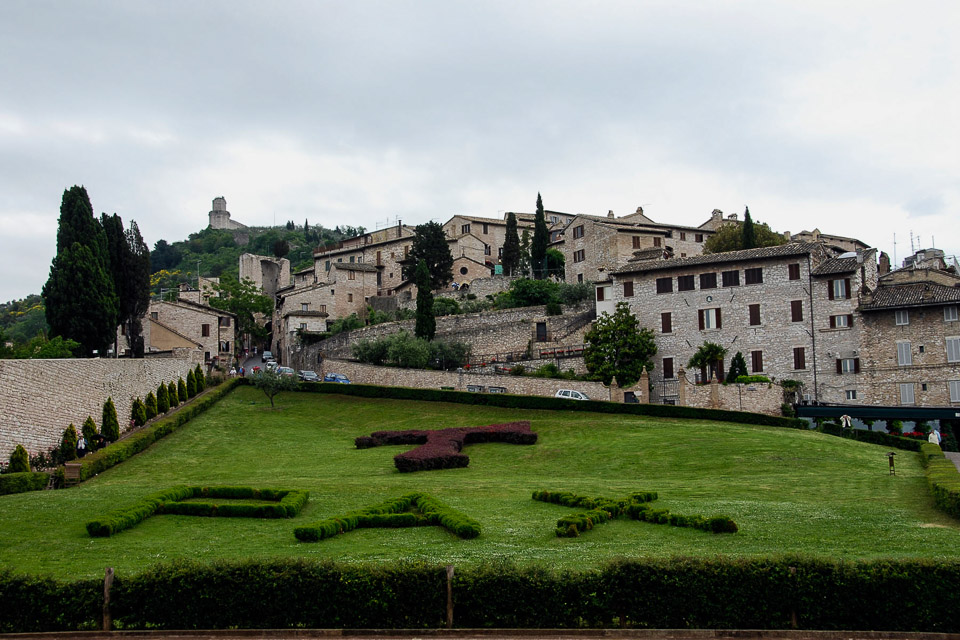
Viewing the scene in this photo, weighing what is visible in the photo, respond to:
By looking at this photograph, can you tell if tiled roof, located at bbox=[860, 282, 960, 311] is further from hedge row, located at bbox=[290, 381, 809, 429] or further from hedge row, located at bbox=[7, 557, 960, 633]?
hedge row, located at bbox=[7, 557, 960, 633]

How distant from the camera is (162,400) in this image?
4916 cm

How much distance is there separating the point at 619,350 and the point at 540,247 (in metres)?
30.0

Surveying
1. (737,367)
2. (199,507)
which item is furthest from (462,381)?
(199,507)

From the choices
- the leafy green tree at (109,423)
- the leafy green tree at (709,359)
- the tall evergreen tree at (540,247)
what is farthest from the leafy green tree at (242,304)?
the leafy green tree at (709,359)

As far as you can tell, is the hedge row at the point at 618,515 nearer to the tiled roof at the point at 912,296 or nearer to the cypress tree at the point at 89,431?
the cypress tree at the point at 89,431

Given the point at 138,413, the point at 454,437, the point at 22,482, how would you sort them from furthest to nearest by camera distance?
1. the point at 138,413
2. the point at 454,437
3. the point at 22,482

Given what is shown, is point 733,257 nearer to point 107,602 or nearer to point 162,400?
point 162,400

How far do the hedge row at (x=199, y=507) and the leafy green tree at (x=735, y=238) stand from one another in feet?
201

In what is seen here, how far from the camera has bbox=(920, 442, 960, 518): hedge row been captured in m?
21.7

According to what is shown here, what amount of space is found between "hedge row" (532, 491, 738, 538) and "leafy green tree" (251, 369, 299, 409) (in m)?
34.2

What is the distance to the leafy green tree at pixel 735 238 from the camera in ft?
257

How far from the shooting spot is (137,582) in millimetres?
14727

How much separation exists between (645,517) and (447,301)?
5967cm

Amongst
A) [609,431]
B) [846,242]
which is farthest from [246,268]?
[609,431]
